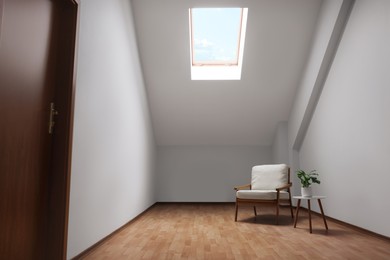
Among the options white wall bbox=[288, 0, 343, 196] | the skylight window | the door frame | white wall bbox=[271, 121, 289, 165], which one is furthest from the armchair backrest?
the door frame

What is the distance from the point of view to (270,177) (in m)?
4.62

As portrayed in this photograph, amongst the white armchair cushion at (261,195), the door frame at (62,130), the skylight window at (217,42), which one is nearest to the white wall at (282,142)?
the skylight window at (217,42)

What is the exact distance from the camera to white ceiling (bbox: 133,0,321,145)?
436 centimetres

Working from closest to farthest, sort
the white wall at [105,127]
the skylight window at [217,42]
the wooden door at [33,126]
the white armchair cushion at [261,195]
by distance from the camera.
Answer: the wooden door at [33,126] → the white wall at [105,127] → the white armchair cushion at [261,195] → the skylight window at [217,42]

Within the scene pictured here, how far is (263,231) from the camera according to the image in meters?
3.44

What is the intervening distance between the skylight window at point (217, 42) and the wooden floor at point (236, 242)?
2495 mm

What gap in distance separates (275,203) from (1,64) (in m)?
3.49

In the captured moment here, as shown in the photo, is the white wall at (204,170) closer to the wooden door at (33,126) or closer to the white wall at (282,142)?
the white wall at (282,142)

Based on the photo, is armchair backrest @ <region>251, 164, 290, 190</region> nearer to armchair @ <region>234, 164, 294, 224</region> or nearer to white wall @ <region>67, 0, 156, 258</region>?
armchair @ <region>234, 164, 294, 224</region>

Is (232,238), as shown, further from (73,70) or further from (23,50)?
(23,50)

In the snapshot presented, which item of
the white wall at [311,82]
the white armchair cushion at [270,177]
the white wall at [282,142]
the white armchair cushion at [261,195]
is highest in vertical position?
the white wall at [311,82]

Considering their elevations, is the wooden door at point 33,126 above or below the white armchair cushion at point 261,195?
above

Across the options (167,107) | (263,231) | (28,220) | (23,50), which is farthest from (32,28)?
(167,107)

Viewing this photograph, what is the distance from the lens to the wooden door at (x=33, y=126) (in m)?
1.46
